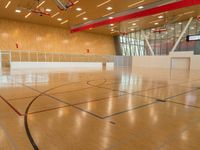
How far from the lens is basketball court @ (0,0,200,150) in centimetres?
161

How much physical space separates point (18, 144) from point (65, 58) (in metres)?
16.4

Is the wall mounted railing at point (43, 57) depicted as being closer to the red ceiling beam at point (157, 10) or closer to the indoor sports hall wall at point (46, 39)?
the indoor sports hall wall at point (46, 39)

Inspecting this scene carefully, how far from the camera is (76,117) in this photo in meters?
2.10

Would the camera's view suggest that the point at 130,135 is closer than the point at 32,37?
Yes

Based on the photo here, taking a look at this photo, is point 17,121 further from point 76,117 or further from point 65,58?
point 65,58

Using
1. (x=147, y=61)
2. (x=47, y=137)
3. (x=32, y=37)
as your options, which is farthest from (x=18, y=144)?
(x=147, y=61)

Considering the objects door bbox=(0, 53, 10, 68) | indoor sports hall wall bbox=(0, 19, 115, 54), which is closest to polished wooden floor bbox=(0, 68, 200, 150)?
door bbox=(0, 53, 10, 68)

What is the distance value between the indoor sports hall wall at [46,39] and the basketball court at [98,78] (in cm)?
10

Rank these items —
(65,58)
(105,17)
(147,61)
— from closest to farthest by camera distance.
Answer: (105,17), (65,58), (147,61)

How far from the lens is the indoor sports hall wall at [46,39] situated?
16.3 meters

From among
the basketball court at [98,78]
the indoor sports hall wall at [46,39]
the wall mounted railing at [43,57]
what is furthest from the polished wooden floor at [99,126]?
the indoor sports hall wall at [46,39]

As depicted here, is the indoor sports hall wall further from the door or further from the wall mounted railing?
the wall mounted railing

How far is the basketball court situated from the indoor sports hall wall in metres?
Result: 0.10

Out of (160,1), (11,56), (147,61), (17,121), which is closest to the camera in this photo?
(17,121)
